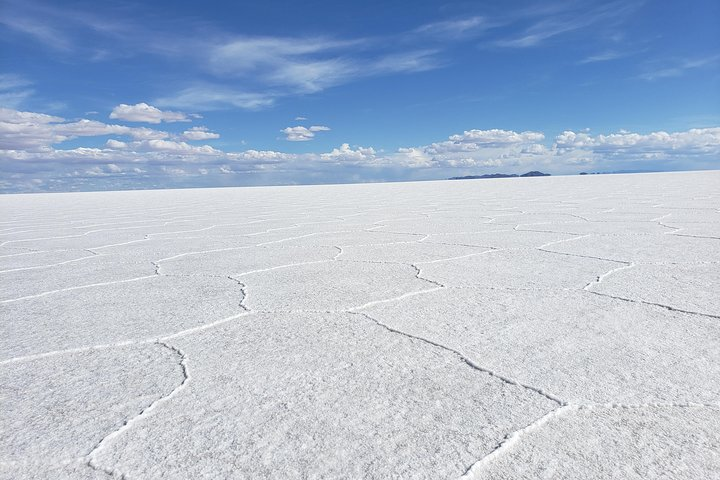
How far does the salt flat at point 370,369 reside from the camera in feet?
2.57

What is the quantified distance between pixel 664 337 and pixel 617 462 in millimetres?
629

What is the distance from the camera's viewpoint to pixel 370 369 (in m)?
1.12

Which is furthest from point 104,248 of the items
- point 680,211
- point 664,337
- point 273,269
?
point 680,211

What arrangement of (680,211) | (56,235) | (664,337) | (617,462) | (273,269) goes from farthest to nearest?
(680,211) → (56,235) → (273,269) → (664,337) → (617,462)

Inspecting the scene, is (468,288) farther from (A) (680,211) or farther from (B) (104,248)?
(A) (680,211)

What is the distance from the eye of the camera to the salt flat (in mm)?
785

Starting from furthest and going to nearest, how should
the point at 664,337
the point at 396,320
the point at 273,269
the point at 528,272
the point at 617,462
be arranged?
the point at 273,269 → the point at 528,272 → the point at 396,320 → the point at 664,337 → the point at 617,462

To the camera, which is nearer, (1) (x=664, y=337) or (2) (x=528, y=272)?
(1) (x=664, y=337)

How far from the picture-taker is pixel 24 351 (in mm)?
1301

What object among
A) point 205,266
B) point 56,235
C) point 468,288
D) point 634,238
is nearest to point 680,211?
point 634,238

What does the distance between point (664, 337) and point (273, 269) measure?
1.55 metres

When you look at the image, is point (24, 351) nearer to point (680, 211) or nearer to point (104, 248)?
point (104, 248)

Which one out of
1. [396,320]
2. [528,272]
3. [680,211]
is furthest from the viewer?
[680,211]

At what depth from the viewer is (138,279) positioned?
220 centimetres
